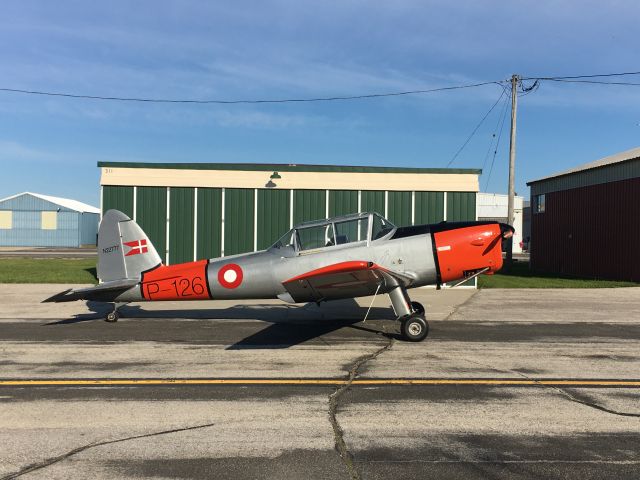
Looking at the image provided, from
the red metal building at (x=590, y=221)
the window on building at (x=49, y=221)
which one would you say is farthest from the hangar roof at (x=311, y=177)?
the window on building at (x=49, y=221)

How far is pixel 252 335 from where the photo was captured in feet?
31.2

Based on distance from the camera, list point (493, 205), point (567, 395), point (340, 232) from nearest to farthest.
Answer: point (567, 395), point (340, 232), point (493, 205)

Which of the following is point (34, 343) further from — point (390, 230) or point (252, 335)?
point (390, 230)

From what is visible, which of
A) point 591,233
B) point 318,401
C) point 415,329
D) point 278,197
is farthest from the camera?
point 591,233

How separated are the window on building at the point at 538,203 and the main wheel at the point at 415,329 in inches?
971

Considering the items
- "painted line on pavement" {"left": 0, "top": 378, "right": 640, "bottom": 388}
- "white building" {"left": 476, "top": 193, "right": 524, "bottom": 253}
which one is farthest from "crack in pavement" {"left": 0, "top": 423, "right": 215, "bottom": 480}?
"white building" {"left": 476, "top": 193, "right": 524, "bottom": 253}

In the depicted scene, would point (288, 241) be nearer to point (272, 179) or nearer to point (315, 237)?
point (315, 237)

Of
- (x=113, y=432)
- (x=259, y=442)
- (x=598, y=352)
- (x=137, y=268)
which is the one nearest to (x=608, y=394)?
(x=598, y=352)

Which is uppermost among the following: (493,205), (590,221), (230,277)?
(493,205)

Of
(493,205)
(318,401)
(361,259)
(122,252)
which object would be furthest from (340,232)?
(493,205)

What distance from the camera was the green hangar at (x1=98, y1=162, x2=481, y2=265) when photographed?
1900cm

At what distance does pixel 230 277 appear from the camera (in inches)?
376

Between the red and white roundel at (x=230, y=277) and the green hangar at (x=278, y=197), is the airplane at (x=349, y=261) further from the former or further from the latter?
the green hangar at (x=278, y=197)

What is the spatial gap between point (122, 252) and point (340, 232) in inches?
199
